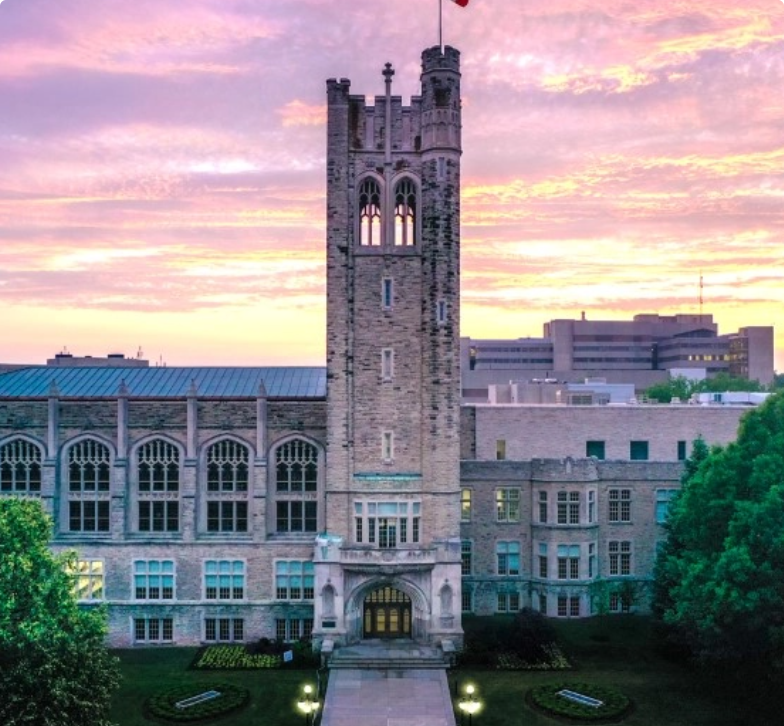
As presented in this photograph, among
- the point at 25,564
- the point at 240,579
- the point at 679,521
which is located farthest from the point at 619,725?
the point at 25,564

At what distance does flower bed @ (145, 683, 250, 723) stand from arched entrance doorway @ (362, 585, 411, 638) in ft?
30.5

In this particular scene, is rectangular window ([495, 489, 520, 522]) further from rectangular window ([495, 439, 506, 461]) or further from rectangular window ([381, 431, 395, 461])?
rectangular window ([381, 431, 395, 461])

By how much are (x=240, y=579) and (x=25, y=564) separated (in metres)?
19.7

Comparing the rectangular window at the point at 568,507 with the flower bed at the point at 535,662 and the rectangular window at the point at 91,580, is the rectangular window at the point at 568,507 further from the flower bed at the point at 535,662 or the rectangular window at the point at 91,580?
the rectangular window at the point at 91,580

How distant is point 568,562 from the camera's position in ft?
173

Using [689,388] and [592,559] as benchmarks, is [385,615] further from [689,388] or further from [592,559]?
[689,388]

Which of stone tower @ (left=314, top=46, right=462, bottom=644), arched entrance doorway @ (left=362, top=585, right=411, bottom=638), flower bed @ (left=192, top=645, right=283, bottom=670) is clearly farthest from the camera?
arched entrance doorway @ (left=362, top=585, right=411, bottom=638)

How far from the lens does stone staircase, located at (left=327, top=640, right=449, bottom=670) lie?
143 ft

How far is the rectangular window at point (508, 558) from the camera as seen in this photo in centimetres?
5384

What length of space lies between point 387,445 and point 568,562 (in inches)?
629

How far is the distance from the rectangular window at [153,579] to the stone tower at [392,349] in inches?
400

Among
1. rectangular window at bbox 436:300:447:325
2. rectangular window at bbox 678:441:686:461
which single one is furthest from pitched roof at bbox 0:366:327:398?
rectangular window at bbox 678:441:686:461

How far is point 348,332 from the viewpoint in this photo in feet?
153

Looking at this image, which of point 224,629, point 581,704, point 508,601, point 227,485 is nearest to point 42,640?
point 224,629
